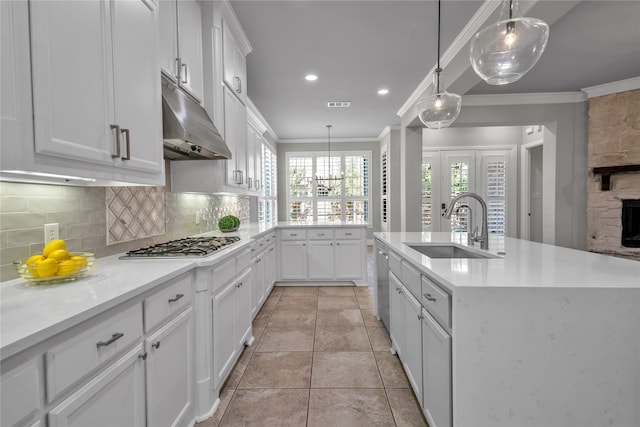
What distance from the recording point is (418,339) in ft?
5.51

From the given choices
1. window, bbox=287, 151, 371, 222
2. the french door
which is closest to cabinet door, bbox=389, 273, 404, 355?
the french door

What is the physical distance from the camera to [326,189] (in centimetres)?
773

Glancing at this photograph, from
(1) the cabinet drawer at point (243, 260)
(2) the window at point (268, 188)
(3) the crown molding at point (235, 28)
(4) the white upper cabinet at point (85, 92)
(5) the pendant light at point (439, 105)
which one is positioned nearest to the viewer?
(4) the white upper cabinet at point (85, 92)

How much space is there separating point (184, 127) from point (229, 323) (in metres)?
1.27

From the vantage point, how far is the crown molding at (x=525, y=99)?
4.49 metres

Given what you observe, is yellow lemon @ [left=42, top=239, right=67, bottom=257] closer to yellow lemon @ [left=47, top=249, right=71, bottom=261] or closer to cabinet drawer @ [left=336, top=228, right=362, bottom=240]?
yellow lemon @ [left=47, top=249, right=71, bottom=261]

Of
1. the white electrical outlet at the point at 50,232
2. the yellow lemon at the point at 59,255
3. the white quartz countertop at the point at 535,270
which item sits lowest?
the white quartz countertop at the point at 535,270

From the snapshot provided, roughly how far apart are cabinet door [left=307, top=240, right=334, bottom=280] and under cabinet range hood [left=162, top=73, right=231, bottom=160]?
221 centimetres

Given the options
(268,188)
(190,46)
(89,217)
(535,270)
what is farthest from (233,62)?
(268,188)

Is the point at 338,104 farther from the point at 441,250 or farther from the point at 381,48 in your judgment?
the point at 441,250

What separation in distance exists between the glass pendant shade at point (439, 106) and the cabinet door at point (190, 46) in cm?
175

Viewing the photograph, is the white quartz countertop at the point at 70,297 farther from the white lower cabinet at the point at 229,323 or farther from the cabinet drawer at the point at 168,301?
the white lower cabinet at the point at 229,323

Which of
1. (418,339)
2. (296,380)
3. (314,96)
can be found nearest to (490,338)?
(418,339)

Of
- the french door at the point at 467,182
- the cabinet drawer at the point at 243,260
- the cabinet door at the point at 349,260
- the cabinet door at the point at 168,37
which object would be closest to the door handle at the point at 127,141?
the cabinet door at the point at 168,37
